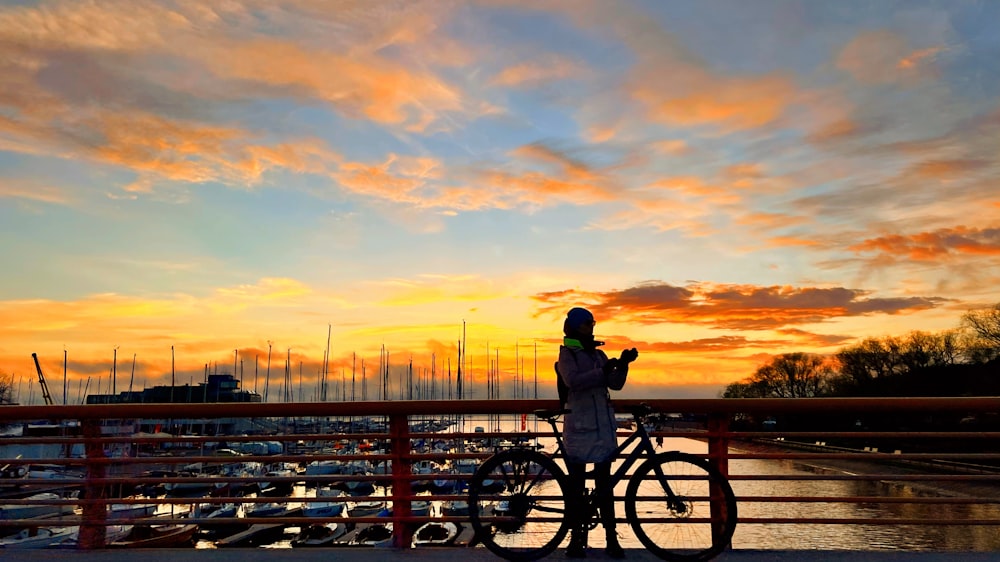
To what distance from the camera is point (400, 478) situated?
6648 mm

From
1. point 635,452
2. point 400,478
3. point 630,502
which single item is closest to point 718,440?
point 635,452

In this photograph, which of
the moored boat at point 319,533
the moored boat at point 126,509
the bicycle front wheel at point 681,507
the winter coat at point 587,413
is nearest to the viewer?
Answer: the winter coat at point 587,413

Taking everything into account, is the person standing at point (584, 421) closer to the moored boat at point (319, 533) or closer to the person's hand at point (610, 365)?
the person's hand at point (610, 365)

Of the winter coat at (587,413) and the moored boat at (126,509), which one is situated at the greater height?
the winter coat at (587,413)

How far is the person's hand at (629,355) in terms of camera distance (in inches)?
221

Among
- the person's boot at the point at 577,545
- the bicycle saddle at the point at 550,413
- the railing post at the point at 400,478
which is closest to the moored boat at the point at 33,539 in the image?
the railing post at the point at 400,478

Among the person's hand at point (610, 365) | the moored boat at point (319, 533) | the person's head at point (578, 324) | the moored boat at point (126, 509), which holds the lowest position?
the moored boat at point (319, 533)

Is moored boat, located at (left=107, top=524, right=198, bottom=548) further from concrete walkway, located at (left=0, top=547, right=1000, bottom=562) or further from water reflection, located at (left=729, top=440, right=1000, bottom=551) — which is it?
water reflection, located at (left=729, top=440, right=1000, bottom=551)

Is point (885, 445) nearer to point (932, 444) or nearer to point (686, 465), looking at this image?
point (932, 444)

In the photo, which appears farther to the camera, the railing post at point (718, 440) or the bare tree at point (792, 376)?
the bare tree at point (792, 376)

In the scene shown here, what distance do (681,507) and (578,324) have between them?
1.64 metres

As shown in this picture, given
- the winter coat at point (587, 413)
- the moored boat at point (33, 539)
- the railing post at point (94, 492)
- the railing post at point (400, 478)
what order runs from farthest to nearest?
1. the moored boat at point (33, 539)
2. the railing post at point (94, 492)
3. the railing post at point (400, 478)
4. the winter coat at point (587, 413)

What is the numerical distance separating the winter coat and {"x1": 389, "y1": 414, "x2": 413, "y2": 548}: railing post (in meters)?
1.44

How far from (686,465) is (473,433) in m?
1.68
